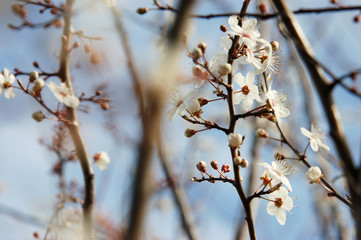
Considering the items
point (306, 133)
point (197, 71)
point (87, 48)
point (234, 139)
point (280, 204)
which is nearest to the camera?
point (234, 139)

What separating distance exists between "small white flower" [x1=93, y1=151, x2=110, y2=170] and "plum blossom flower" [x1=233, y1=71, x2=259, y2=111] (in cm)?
88

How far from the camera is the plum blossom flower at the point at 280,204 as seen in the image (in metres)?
1.39

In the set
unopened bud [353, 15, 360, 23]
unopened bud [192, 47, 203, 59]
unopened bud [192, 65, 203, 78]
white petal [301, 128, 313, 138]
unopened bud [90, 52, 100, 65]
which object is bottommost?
unopened bud [192, 65, 203, 78]

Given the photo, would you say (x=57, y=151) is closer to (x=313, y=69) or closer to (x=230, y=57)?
(x=230, y=57)

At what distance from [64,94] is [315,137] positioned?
3.84ft

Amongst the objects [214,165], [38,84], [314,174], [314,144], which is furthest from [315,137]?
[38,84]

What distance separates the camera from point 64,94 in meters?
1.68

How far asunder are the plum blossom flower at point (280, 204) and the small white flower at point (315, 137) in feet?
1.01

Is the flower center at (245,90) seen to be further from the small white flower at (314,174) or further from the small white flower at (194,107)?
the small white flower at (314,174)

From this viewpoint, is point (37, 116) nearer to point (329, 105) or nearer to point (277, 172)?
point (277, 172)

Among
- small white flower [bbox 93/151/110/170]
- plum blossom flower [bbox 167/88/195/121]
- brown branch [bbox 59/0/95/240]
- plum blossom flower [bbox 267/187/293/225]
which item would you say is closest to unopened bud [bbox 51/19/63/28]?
brown branch [bbox 59/0/95/240]

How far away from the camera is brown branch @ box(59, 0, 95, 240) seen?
5.20ft

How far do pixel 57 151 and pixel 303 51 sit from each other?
1.49 m

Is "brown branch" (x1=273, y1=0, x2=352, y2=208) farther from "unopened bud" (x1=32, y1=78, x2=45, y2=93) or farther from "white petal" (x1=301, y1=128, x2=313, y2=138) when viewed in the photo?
"unopened bud" (x1=32, y1=78, x2=45, y2=93)
